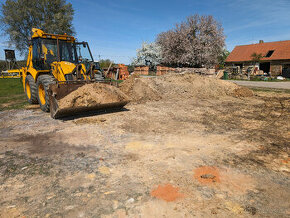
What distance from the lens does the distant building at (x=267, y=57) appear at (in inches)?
1214

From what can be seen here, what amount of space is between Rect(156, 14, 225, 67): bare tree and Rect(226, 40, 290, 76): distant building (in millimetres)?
3827

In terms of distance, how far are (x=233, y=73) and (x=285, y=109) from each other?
838 inches

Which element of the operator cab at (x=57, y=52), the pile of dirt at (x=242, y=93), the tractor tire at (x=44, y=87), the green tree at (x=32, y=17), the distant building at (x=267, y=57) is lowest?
the pile of dirt at (x=242, y=93)

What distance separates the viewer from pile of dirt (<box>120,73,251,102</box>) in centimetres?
1154

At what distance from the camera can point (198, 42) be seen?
35.7 m

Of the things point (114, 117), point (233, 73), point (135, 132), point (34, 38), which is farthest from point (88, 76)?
point (233, 73)

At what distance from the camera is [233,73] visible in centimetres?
2858

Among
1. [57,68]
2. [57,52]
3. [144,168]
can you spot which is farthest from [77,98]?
[144,168]

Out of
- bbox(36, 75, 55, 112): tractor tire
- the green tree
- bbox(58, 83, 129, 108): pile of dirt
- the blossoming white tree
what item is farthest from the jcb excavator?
the blossoming white tree

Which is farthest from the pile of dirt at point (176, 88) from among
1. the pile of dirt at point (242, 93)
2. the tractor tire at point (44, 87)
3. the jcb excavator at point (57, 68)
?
the tractor tire at point (44, 87)

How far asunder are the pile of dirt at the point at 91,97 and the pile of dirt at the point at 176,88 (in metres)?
3.37

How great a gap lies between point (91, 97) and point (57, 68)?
205 centimetres

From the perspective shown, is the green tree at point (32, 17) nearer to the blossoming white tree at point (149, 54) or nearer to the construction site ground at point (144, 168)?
the blossoming white tree at point (149, 54)

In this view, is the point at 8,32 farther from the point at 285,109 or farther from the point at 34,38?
the point at 285,109
